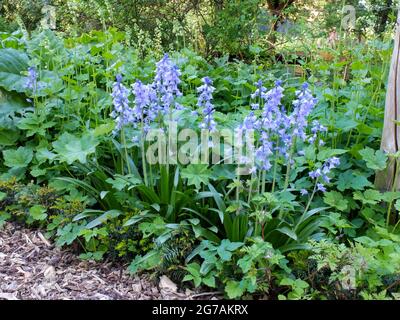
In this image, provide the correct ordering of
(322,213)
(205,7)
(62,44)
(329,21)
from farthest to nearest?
(205,7) < (329,21) < (62,44) < (322,213)

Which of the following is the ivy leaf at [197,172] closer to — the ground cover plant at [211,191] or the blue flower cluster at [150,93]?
the ground cover plant at [211,191]

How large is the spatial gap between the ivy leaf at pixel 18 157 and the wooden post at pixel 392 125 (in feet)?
7.80

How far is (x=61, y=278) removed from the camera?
91.9 inches

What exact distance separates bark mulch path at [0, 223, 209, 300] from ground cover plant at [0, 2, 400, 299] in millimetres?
76

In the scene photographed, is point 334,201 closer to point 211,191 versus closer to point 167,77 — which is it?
point 211,191

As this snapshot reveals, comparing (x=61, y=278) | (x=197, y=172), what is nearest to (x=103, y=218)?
Answer: (x=61, y=278)

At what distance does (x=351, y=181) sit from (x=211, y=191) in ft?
2.94

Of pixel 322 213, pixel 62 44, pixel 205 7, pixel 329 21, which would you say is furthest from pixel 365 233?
pixel 205 7

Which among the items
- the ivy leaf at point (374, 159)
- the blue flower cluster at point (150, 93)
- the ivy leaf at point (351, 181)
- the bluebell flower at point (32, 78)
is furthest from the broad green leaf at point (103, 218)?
the ivy leaf at point (374, 159)
